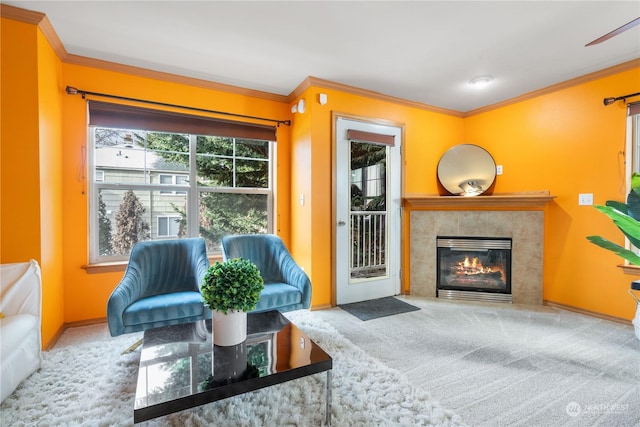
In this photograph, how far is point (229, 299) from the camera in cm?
160

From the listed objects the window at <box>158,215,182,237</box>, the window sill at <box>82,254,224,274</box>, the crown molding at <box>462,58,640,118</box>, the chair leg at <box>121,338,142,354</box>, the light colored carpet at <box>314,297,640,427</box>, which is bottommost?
the light colored carpet at <box>314,297,640,427</box>

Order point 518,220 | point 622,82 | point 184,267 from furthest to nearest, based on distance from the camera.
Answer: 1. point 518,220
2. point 622,82
3. point 184,267

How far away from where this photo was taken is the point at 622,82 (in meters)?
2.87

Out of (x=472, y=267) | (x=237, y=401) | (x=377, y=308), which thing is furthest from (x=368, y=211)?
(x=237, y=401)

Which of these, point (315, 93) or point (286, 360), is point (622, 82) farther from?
point (286, 360)

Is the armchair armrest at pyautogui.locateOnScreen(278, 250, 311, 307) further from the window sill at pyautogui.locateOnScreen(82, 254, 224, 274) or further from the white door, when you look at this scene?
the window sill at pyautogui.locateOnScreen(82, 254, 224, 274)

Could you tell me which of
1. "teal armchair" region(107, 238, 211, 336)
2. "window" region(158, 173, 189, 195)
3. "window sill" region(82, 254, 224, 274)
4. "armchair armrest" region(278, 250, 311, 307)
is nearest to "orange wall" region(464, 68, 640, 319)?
"armchair armrest" region(278, 250, 311, 307)

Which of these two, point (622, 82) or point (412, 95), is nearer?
point (622, 82)

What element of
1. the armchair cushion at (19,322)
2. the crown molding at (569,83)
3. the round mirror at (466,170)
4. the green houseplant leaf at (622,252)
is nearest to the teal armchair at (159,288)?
the armchair cushion at (19,322)

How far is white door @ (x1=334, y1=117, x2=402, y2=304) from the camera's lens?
344cm

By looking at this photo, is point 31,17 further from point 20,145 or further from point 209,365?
point 209,365

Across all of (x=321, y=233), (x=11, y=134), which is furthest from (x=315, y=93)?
(x=11, y=134)

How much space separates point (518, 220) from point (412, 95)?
6.40 ft

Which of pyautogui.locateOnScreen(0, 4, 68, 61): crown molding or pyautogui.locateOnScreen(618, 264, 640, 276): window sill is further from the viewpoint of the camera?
pyautogui.locateOnScreen(618, 264, 640, 276): window sill
